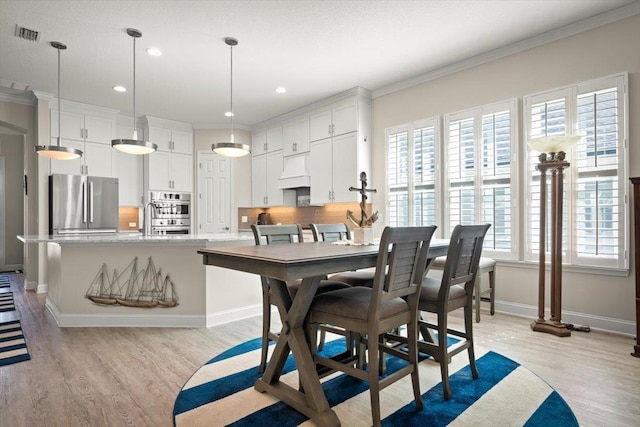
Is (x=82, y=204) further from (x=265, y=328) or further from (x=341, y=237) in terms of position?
(x=265, y=328)

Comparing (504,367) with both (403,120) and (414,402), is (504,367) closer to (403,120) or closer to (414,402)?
(414,402)

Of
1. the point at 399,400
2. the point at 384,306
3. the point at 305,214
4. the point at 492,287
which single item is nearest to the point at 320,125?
the point at 305,214

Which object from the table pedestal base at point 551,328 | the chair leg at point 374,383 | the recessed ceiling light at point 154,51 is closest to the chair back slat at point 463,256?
the chair leg at point 374,383

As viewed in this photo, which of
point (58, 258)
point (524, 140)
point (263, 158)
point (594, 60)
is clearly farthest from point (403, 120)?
point (58, 258)

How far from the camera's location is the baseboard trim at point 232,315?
3616 mm

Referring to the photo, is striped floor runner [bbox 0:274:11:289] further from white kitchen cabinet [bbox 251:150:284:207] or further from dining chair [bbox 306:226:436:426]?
dining chair [bbox 306:226:436:426]

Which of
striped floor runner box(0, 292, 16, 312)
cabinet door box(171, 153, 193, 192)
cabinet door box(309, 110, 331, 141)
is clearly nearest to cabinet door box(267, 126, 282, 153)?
cabinet door box(309, 110, 331, 141)

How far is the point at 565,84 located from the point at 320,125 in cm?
326

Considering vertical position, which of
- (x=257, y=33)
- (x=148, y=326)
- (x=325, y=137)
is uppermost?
(x=257, y=33)

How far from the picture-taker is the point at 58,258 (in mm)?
3689

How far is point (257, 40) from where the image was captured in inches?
148

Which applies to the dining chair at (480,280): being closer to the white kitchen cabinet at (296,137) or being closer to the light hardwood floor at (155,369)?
the light hardwood floor at (155,369)

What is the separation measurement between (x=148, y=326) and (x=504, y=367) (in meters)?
3.16

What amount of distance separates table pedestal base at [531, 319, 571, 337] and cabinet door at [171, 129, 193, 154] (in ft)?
20.4
